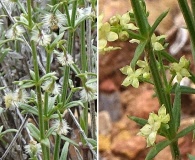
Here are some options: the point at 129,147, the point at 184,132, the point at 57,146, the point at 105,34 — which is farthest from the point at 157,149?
the point at 129,147

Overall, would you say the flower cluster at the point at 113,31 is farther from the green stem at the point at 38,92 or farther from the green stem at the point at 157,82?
the green stem at the point at 38,92

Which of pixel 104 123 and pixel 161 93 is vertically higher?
pixel 161 93

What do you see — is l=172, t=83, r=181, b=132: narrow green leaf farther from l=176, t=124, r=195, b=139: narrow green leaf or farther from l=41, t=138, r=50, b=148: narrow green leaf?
l=41, t=138, r=50, b=148: narrow green leaf

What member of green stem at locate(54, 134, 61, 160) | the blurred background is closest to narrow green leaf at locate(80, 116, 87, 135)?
green stem at locate(54, 134, 61, 160)

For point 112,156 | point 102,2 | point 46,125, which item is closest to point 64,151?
point 46,125

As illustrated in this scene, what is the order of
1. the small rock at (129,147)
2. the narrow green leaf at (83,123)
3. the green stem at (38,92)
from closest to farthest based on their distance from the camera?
1. the green stem at (38,92)
2. the narrow green leaf at (83,123)
3. the small rock at (129,147)

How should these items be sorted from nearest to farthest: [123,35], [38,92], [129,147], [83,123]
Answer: [123,35] → [38,92] → [83,123] → [129,147]

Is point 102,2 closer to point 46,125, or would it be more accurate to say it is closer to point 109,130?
point 109,130

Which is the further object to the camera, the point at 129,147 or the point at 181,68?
the point at 129,147

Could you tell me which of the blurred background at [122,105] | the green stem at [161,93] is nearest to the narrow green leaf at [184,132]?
the green stem at [161,93]

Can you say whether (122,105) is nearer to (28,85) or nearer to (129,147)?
(129,147)
